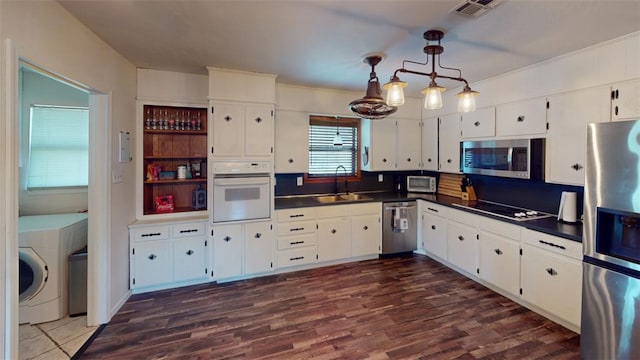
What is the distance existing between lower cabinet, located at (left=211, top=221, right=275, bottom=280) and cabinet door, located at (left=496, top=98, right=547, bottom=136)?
115 inches

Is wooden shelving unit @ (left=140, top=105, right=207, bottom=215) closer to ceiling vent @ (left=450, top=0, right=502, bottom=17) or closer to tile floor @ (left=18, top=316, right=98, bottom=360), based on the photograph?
tile floor @ (left=18, top=316, right=98, bottom=360)

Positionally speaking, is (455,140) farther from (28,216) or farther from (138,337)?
(28,216)

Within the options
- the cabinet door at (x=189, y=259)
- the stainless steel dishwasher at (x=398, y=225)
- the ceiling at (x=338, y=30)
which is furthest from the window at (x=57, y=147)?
the stainless steel dishwasher at (x=398, y=225)

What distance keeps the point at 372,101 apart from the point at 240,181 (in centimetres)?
175

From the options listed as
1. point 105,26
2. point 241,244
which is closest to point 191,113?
point 105,26

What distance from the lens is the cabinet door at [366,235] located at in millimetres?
3902

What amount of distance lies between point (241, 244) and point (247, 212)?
38cm

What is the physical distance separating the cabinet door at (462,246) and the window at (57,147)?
4.22 m

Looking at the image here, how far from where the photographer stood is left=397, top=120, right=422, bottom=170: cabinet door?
448cm

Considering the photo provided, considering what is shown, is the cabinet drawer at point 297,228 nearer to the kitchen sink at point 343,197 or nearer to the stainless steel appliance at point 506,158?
the kitchen sink at point 343,197

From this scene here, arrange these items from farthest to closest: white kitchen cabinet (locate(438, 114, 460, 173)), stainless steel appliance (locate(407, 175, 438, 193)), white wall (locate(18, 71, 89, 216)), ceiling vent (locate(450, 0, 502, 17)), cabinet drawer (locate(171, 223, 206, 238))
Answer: stainless steel appliance (locate(407, 175, 438, 193))
white kitchen cabinet (locate(438, 114, 460, 173))
cabinet drawer (locate(171, 223, 206, 238))
white wall (locate(18, 71, 89, 216))
ceiling vent (locate(450, 0, 502, 17))

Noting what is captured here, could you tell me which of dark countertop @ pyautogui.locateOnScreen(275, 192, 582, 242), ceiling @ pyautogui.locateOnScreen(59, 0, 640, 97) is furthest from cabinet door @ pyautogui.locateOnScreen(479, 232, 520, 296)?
ceiling @ pyautogui.locateOnScreen(59, 0, 640, 97)

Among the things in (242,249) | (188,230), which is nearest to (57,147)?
(188,230)

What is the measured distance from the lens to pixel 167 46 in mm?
2539
